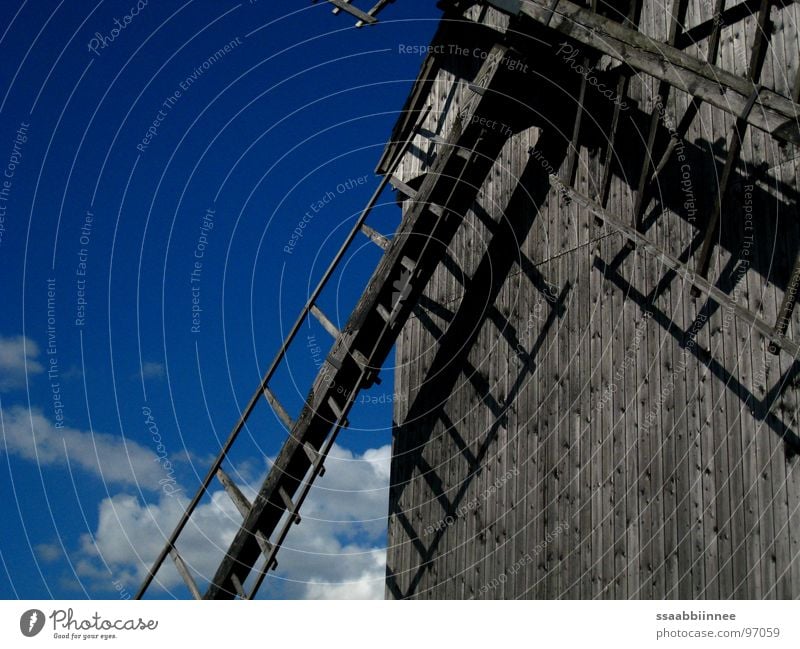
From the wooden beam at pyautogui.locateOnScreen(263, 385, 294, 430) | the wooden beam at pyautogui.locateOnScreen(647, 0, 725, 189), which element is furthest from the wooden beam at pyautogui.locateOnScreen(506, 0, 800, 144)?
the wooden beam at pyautogui.locateOnScreen(263, 385, 294, 430)

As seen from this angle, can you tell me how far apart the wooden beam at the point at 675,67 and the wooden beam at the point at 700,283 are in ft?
5.11

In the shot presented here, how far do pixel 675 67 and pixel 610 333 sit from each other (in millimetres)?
3361

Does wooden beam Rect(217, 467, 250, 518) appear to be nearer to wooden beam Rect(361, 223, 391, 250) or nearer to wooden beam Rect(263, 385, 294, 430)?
wooden beam Rect(263, 385, 294, 430)

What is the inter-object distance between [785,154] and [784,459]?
302 cm

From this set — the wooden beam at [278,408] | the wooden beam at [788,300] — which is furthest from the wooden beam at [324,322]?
the wooden beam at [788,300]

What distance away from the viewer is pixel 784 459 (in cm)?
783

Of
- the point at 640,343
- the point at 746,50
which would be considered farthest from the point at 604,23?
the point at 640,343

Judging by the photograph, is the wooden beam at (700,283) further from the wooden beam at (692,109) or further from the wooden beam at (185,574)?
the wooden beam at (185,574)

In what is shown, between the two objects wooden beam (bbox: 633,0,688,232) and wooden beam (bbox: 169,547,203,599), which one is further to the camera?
wooden beam (bbox: 169,547,203,599)

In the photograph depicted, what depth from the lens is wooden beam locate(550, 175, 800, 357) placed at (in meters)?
7.36

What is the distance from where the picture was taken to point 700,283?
8.04 m

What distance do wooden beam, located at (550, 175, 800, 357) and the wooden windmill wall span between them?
0.03 meters

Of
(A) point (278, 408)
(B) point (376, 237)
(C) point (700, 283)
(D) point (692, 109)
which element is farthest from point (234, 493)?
(D) point (692, 109)

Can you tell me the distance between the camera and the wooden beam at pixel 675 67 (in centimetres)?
696
